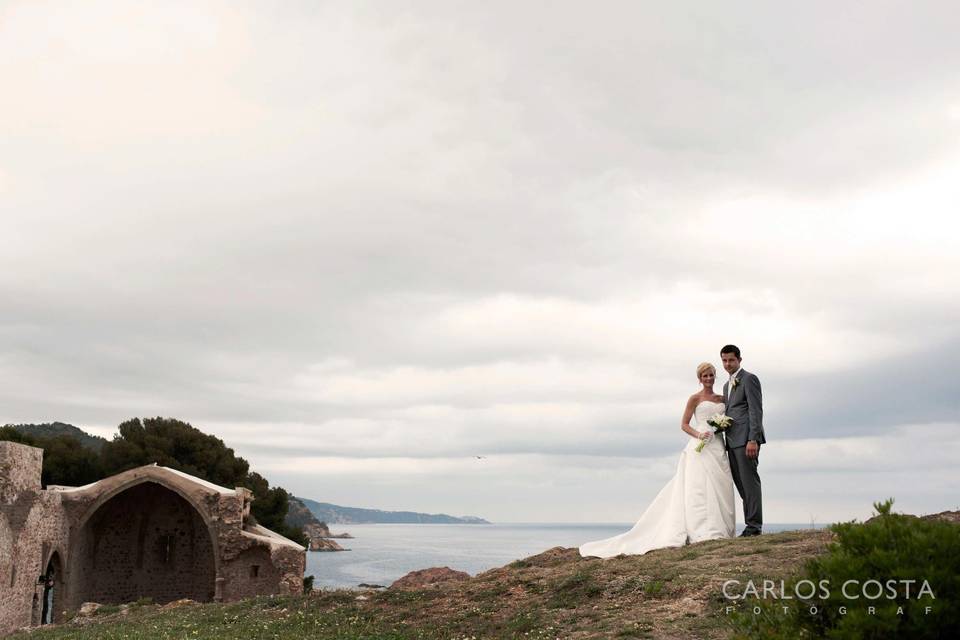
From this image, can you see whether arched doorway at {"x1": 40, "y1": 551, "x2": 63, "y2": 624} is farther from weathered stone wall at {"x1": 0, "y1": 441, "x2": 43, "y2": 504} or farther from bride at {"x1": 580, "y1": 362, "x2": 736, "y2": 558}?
bride at {"x1": 580, "y1": 362, "x2": 736, "y2": 558}

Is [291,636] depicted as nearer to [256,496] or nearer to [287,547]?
[287,547]

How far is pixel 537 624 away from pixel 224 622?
616cm

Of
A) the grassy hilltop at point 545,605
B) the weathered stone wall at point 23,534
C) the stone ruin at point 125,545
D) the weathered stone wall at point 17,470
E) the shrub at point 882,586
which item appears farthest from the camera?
the stone ruin at point 125,545

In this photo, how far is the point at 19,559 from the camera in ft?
80.8

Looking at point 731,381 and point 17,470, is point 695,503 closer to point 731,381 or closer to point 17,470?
point 731,381

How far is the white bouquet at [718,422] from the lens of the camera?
1345cm

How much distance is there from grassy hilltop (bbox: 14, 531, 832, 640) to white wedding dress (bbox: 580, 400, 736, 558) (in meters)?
0.56

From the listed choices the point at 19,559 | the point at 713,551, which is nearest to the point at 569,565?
the point at 713,551

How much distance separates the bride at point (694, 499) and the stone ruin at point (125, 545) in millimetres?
16762

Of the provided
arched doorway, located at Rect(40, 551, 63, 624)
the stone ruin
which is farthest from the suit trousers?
arched doorway, located at Rect(40, 551, 63, 624)

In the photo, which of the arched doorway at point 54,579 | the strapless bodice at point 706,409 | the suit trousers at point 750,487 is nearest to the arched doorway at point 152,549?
the arched doorway at point 54,579

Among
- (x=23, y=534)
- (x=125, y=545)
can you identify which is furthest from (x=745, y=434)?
(x=125, y=545)

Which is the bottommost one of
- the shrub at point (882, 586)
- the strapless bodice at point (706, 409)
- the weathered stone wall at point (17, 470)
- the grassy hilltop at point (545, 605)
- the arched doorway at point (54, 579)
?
the arched doorway at point (54, 579)

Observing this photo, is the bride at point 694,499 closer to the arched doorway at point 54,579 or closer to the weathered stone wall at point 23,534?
the weathered stone wall at point 23,534
